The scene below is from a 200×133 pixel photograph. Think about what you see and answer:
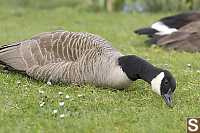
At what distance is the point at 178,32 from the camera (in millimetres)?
12562

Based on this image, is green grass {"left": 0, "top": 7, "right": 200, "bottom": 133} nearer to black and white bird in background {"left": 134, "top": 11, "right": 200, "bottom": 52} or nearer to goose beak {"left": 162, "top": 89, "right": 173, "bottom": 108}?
goose beak {"left": 162, "top": 89, "right": 173, "bottom": 108}

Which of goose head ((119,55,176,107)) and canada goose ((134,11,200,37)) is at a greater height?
goose head ((119,55,176,107))

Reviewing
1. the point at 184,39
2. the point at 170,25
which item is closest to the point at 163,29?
the point at 170,25

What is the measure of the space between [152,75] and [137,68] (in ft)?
1.18

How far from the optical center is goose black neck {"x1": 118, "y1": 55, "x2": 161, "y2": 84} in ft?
25.2

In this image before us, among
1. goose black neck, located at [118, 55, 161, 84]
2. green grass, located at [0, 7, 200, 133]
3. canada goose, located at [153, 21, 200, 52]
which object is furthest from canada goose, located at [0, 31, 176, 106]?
canada goose, located at [153, 21, 200, 52]

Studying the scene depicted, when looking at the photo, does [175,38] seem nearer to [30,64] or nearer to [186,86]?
[186,86]

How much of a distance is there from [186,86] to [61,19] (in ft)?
28.8

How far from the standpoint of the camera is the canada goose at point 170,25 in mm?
12984

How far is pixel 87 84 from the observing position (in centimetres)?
827

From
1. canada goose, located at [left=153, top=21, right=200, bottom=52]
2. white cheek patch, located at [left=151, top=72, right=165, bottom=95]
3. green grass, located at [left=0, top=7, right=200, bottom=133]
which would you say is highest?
white cheek patch, located at [left=151, top=72, right=165, bottom=95]

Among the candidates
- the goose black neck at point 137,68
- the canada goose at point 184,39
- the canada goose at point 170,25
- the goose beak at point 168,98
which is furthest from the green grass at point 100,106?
the canada goose at point 170,25

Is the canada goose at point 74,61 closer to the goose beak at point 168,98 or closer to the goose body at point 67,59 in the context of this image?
the goose body at point 67,59

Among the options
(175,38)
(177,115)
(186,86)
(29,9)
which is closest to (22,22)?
(29,9)
